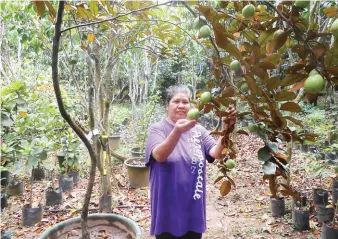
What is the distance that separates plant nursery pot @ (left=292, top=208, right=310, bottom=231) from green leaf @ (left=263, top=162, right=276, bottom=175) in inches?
90.7

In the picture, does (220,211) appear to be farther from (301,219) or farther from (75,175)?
(75,175)

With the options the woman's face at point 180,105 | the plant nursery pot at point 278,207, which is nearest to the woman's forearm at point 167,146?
the woman's face at point 180,105

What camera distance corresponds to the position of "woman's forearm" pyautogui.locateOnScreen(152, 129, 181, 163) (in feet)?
4.01

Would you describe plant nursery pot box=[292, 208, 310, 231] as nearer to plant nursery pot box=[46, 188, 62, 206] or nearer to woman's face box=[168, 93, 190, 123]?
woman's face box=[168, 93, 190, 123]

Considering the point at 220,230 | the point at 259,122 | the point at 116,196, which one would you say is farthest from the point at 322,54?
the point at 116,196

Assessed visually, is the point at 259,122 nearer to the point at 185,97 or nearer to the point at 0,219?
the point at 185,97

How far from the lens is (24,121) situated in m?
2.63

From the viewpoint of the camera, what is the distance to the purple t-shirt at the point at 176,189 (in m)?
1.55

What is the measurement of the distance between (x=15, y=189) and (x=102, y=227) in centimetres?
220

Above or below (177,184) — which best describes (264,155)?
above

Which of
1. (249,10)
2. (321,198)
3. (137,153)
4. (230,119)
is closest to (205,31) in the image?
(249,10)

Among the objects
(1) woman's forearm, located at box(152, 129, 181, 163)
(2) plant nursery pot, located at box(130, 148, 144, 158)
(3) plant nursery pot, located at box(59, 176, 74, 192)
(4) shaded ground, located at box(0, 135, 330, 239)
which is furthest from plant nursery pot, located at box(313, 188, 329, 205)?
(3) plant nursery pot, located at box(59, 176, 74, 192)

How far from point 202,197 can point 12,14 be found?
8.09 feet

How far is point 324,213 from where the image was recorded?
2709 mm
